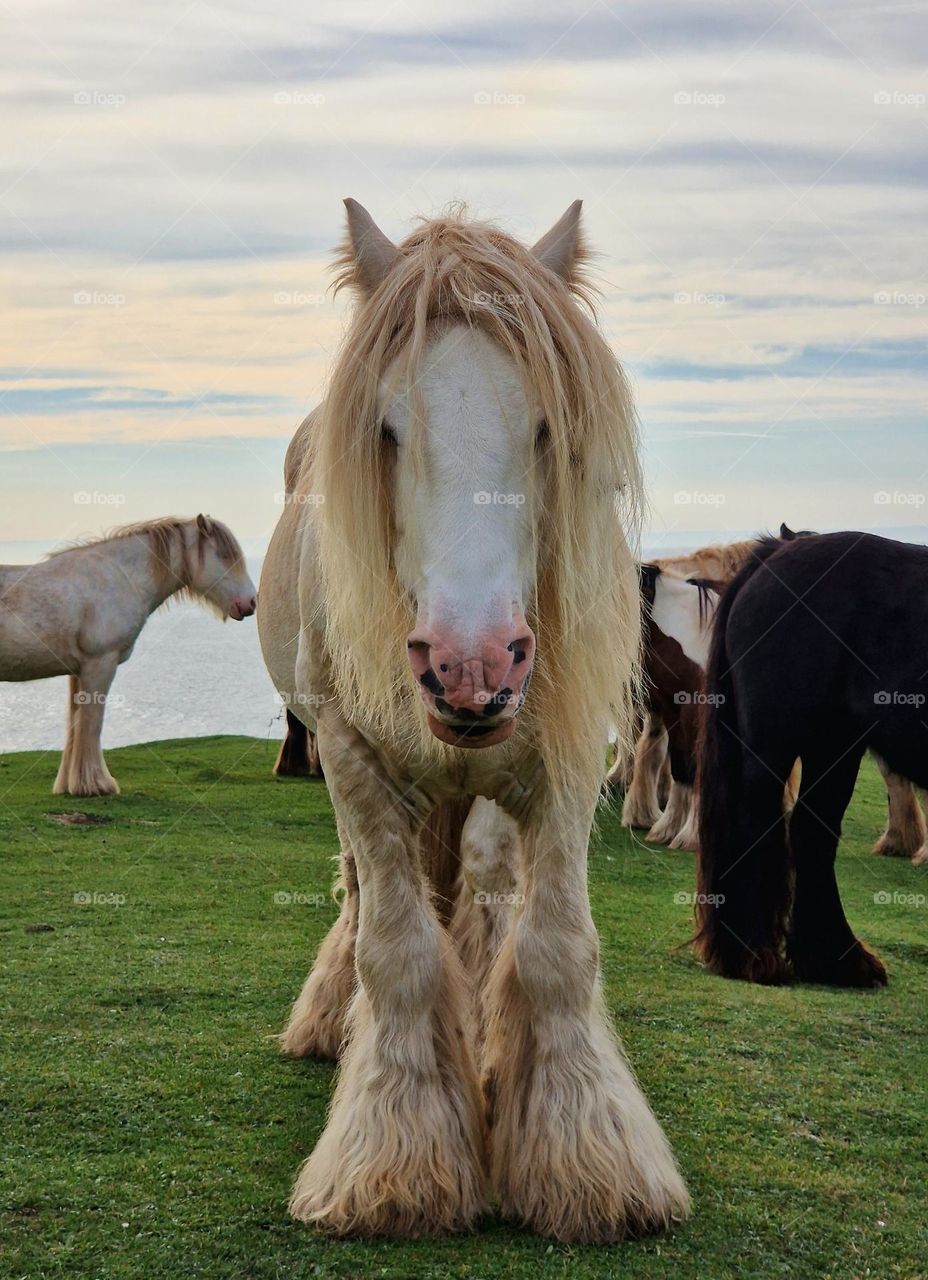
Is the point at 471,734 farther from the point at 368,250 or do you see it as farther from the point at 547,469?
the point at 368,250

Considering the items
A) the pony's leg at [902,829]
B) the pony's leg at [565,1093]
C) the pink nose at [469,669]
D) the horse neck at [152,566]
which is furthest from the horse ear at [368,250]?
the horse neck at [152,566]

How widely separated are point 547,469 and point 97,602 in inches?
324

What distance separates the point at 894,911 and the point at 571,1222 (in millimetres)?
4438

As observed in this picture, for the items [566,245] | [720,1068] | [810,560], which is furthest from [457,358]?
[810,560]

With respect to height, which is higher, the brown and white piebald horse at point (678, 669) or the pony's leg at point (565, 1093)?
the brown and white piebald horse at point (678, 669)

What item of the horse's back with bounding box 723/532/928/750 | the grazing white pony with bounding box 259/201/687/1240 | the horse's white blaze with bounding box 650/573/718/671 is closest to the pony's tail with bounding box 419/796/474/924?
the grazing white pony with bounding box 259/201/687/1240

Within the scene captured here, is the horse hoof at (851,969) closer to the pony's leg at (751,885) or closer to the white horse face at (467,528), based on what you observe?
the pony's leg at (751,885)

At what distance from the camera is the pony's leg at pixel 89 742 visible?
9442mm

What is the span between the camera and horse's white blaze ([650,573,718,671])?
8.48 m

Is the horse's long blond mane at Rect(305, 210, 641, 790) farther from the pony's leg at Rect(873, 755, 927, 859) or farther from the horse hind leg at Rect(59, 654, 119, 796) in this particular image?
the horse hind leg at Rect(59, 654, 119, 796)

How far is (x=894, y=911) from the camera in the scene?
6645 mm

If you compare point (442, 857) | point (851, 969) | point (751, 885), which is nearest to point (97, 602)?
point (751, 885)

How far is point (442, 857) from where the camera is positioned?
3.91m

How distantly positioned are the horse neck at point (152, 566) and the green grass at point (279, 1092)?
3.90 meters
